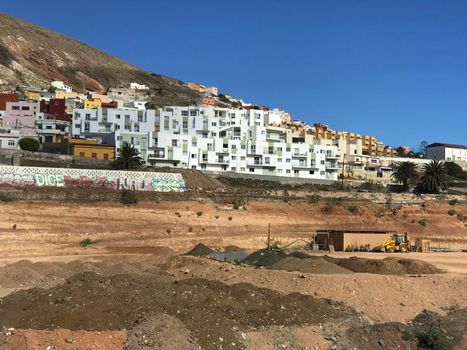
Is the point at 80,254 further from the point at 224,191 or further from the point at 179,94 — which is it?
the point at 179,94

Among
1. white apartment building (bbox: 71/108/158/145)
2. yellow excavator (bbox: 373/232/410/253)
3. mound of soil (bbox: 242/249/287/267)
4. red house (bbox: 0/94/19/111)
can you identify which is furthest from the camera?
red house (bbox: 0/94/19/111)

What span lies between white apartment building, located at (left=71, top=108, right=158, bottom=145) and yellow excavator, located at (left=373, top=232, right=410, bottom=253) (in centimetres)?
6180

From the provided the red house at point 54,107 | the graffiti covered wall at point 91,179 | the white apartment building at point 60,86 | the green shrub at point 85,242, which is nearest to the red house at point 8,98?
the red house at point 54,107

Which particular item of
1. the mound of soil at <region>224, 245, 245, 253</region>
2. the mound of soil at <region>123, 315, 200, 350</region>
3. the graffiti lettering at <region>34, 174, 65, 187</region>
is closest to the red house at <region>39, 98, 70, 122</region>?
the graffiti lettering at <region>34, 174, 65, 187</region>

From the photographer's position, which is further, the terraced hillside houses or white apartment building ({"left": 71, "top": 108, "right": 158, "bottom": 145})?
white apartment building ({"left": 71, "top": 108, "right": 158, "bottom": 145})

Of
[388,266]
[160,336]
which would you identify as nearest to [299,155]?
[388,266]

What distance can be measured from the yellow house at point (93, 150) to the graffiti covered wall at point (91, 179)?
23703 millimetres

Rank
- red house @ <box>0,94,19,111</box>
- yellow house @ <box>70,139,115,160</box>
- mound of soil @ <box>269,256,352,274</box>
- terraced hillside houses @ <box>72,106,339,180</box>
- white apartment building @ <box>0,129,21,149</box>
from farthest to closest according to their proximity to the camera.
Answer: red house @ <box>0,94,19,111</box> < white apartment building @ <box>0,129,21,149</box> < terraced hillside houses @ <box>72,106,339,180</box> < yellow house @ <box>70,139,115,160</box> < mound of soil @ <box>269,256,352,274</box>

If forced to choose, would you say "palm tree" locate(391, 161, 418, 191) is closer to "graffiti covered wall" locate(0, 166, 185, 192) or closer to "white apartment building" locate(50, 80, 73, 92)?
"graffiti covered wall" locate(0, 166, 185, 192)

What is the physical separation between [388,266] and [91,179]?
42715 millimetres

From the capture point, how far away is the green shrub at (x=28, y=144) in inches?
3740

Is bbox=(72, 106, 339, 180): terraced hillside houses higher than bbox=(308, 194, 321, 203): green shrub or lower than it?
higher

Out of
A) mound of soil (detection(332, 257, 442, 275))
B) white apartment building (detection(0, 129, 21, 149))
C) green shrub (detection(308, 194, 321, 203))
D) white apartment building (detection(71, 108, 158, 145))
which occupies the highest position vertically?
white apartment building (detection(71, 108, 158, 145))

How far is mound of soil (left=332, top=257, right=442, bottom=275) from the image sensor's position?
3416cm
